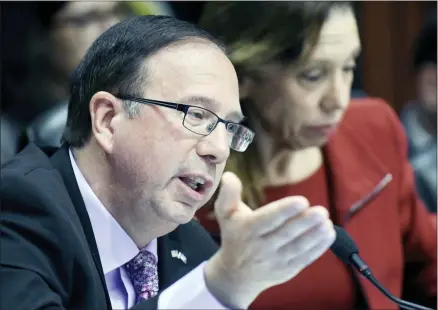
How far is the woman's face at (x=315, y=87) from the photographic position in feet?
3.94

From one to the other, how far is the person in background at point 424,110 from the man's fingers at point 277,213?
0.93 metres

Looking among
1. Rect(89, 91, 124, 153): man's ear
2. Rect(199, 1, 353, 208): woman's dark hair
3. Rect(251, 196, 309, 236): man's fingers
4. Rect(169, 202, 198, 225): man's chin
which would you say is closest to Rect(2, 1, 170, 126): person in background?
Rect(199, 1, 353, 208): woman's dark hair

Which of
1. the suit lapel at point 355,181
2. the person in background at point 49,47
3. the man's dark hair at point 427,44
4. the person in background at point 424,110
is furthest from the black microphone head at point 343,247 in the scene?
the man's dark hair at point 427,44

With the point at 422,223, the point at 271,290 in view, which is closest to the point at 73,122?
the point at 271,290

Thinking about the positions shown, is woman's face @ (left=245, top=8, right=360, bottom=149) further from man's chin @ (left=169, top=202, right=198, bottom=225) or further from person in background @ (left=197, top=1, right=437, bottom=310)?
man's chin @ (left=169, top=202, right=198, bottom=225)

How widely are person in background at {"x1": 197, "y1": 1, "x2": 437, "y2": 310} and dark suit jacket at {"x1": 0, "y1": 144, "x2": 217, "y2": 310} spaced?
0.89ft

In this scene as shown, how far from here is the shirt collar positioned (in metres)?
0.91

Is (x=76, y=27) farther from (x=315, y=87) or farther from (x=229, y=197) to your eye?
(x=229, y=197)

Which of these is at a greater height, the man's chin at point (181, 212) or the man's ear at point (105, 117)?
the man's ear at point (105, 117)

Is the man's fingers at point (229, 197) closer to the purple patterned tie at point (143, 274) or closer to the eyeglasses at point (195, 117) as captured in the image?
the eyeglasses at point (195, 117)

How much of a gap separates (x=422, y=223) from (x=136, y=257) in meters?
0.69

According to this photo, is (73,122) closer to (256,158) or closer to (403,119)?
(256,158)

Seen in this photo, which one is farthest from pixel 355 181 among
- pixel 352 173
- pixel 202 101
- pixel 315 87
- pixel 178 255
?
pixel 202 101

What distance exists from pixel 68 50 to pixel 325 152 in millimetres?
508
